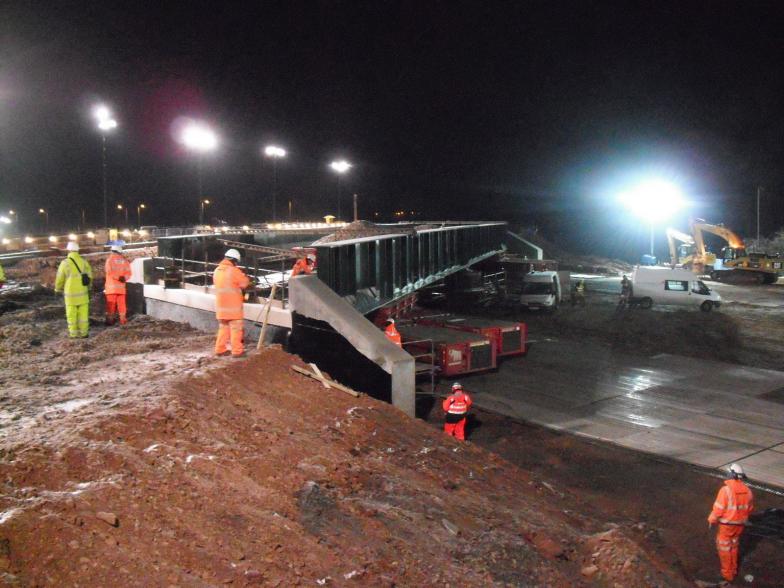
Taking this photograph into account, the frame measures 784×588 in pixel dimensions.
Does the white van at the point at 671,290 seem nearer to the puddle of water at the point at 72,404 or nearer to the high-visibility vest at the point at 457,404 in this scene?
the high-visibility vest at the point at 457,404

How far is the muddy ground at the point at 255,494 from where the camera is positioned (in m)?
4.57

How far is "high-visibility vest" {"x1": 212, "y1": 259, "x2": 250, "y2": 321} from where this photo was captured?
9.48 m

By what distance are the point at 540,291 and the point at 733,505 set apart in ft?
69.9

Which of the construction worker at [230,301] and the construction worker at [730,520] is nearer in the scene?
the construction worker at [730,520]

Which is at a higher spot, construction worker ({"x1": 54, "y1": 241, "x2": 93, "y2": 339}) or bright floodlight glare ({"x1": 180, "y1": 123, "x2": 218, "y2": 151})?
bright floodlight glare ({"x1": 180, "y1": 123, "x2": 218, "y2": 151})

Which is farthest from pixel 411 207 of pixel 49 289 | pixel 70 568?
pixel 70 568

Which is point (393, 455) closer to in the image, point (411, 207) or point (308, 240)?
point (308, 240)

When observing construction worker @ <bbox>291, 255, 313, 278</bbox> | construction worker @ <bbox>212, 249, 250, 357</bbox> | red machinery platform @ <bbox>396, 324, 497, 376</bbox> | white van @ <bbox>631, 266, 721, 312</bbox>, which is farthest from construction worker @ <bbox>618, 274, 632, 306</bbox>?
construction worker @ <bbox>212, 249, 250, 357</bbox>

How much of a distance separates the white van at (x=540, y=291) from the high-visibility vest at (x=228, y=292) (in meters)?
20.5

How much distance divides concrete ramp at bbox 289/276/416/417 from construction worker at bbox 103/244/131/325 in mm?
4030

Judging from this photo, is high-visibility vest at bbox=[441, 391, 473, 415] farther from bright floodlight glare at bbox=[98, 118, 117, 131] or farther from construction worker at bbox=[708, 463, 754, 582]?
bright floodlight glare at bbox=[98, 118, 117, 131]

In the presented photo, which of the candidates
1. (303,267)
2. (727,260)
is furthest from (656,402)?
(727,260)

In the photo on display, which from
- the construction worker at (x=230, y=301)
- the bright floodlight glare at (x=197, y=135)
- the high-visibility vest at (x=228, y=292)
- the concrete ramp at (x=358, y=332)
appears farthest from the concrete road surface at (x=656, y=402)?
the bright floodlight glare at (x=197, y=135)

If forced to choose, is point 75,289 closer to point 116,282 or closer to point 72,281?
point 72,281
